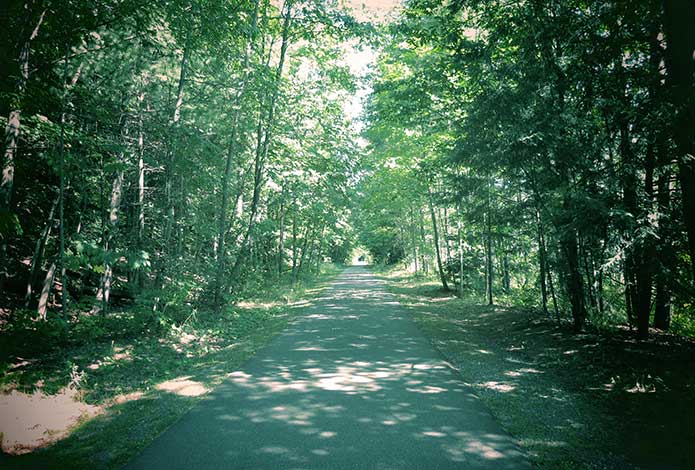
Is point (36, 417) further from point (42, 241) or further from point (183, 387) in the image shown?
point (42, 241)

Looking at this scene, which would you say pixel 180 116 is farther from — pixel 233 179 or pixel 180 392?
pixel 180 392

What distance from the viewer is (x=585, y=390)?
5340mm

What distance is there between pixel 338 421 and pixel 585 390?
13.2ft

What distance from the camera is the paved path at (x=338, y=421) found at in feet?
11.1

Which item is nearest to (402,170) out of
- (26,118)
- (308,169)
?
(308,169)

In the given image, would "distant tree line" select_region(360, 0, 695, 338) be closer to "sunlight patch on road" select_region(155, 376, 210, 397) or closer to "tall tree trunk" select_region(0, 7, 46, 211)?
"sunlight patch on road" select_region(155, 376, 210, 397)

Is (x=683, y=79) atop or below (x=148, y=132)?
below

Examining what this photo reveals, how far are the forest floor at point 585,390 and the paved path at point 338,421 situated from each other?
458 millimetres

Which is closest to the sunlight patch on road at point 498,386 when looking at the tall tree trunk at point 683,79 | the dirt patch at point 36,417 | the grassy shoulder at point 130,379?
the tall tree trunk at point 683,79

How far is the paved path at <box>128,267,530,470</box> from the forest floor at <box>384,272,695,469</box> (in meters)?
0.46

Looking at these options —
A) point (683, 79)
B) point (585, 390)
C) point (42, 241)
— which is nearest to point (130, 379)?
point (42, 241)

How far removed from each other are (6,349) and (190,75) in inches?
308

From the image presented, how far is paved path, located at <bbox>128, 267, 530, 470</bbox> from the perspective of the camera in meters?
3.38

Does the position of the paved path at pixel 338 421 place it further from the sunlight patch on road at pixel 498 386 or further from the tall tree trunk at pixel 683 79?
the tall tree trunk at pixel 683 79
